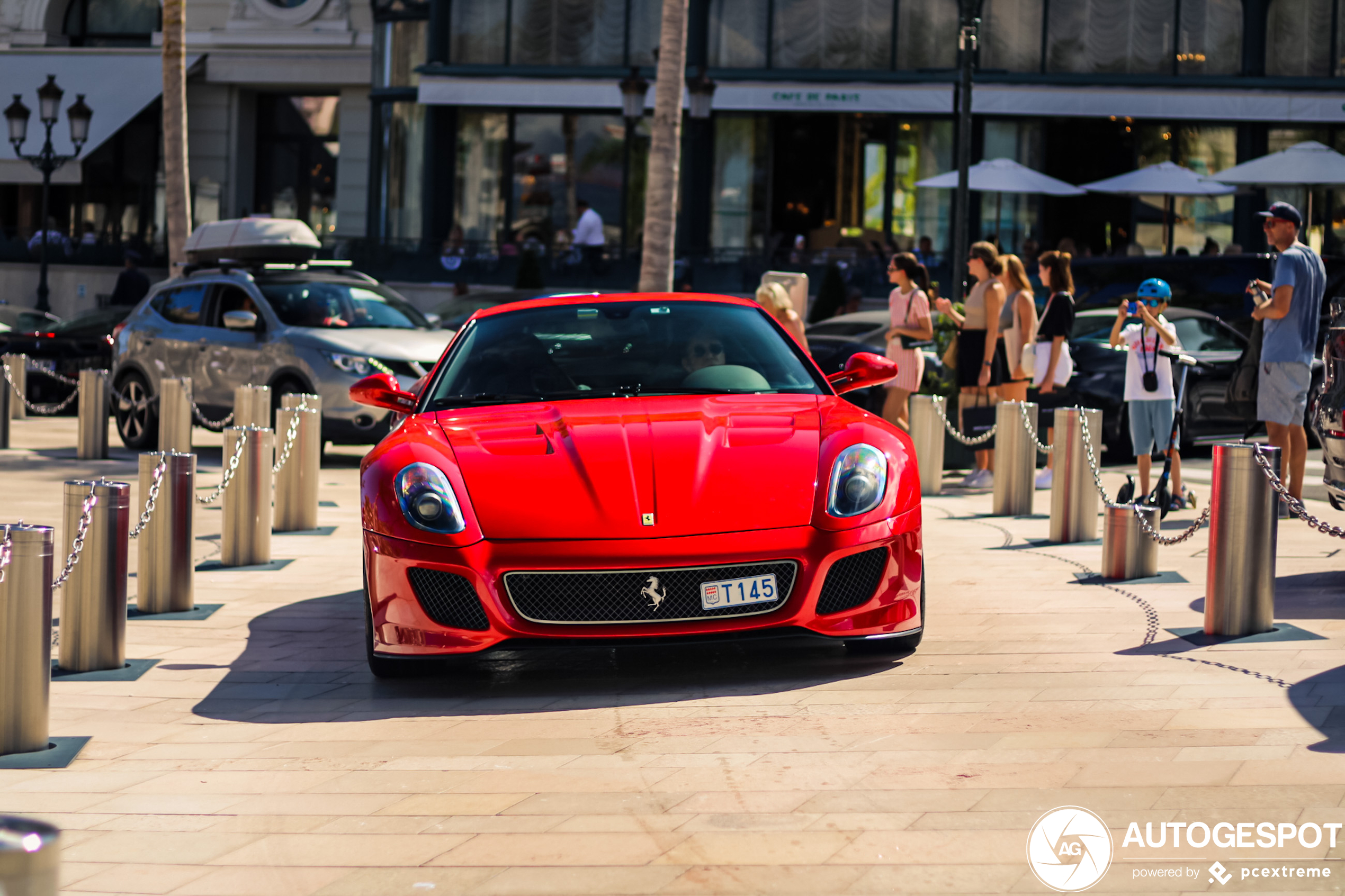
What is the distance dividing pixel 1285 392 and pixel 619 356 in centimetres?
475

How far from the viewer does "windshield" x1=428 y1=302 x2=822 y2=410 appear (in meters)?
7.01

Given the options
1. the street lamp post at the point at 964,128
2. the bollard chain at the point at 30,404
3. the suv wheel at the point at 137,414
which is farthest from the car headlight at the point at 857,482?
the bollard chain at the point at 30,404

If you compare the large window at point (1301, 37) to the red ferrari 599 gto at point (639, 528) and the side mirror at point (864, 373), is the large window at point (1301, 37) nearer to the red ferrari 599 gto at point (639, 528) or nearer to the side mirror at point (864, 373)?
the side mirror at point (864, 373)

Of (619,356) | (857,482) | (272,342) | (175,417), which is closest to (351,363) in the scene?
(272,342)

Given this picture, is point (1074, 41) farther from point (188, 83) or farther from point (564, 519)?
point (564, 519)

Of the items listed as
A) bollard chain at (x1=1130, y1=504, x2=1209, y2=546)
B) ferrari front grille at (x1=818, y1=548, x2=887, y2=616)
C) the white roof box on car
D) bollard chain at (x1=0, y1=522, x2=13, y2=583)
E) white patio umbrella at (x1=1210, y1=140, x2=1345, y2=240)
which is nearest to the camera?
bollard chain at (x1=0, y1=522, x2=13, y2=583)

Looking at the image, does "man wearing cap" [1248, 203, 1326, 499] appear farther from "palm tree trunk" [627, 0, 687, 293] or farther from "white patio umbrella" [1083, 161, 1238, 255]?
"white patio umbrella" [1083, 161, 1238, 255]

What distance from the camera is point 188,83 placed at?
121ft

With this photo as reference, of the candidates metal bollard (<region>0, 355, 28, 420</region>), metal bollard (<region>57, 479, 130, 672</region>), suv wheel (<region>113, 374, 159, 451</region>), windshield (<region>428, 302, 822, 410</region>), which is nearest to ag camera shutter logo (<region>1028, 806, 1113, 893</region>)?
windshield (<region>428, 302, 822, 410</region>)

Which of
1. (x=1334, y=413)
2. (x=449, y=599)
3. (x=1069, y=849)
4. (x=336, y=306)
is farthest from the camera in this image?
(x=336, y=306)

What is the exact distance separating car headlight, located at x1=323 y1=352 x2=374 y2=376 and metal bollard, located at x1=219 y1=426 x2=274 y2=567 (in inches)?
217

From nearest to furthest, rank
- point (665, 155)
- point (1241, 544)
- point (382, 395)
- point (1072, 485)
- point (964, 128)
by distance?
point (1241, 544) → point (382, 395) → point (1072, 485) → point (964, 128) → point (665, 155)

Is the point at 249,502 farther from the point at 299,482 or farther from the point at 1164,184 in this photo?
the point at 1164,184

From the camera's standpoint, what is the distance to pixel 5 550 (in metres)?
5.10
